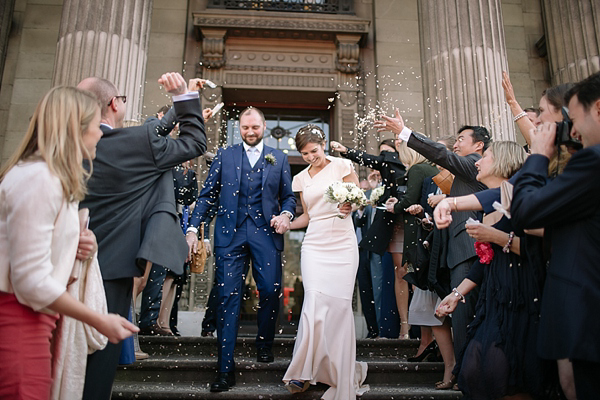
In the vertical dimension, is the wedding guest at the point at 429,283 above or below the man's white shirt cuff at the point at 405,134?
below

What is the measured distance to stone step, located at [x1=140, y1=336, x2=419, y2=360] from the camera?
529 centimetres

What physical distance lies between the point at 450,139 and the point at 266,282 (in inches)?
102

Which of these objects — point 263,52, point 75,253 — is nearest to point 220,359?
point 75,253

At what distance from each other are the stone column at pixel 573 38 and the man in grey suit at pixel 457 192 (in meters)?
5.51

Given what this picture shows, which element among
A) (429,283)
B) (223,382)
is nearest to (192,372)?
(223,382)

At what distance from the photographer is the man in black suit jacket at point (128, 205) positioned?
285cm

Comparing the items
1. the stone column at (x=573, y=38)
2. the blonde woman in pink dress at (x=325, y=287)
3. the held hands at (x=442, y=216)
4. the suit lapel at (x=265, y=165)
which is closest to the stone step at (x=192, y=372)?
the blonde woman in pink dress at (x=325, y=287)

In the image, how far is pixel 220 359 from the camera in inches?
175

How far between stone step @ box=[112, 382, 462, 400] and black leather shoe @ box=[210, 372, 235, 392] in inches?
1.9

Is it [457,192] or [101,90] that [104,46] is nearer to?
[101,90]

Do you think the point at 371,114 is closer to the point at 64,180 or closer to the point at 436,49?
the point at 436,49

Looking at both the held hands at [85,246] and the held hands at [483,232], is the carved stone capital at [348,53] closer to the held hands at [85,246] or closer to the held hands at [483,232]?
the held hands at [483,232]

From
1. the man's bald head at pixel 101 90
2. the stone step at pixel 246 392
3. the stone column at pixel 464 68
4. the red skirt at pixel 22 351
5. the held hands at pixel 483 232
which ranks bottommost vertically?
the stone step at pixel 246 392

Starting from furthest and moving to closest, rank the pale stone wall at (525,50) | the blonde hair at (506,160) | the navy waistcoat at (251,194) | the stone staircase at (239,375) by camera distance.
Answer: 1. the pale stone wall at (525,50)
2. the navy waistcoat at (251,194)
3. the stone staircase at (239,375)
4. the blonde hair at (506,160)
